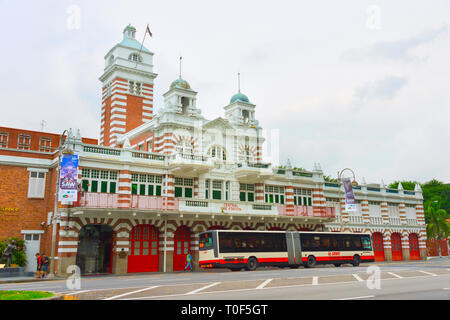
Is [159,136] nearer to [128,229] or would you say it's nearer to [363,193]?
[128,229]

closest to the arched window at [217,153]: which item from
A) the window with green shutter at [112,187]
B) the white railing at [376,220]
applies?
the window with green shutter at [112,187]

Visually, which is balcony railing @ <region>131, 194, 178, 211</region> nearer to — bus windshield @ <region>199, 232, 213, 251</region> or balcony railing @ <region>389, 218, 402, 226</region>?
bus windshield @ <region>199, 232, 213, 251</region>

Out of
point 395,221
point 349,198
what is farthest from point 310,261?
point 395,221

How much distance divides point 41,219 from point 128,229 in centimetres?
754

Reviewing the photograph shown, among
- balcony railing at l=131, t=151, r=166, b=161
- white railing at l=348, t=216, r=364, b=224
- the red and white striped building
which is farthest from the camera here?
white railing at l=348, t=216, r=364, b=224

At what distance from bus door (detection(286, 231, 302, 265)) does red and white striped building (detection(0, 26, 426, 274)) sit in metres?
4.63

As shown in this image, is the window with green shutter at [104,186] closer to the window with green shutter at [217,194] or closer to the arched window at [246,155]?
the window with green shutter at [217,194]

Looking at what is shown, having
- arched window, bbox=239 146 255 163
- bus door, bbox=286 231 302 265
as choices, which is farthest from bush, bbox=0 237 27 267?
arched window, bbox=239 146 255 163

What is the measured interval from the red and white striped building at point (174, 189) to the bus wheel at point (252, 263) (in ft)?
17.7

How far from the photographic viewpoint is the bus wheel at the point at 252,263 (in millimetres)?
30891

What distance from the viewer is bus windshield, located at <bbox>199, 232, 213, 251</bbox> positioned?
30.1 metres

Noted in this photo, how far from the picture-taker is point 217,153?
39.8m

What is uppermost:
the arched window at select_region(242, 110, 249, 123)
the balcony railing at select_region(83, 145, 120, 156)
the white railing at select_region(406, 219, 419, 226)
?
the arched window at select_region(242, 110, 249, 123)
